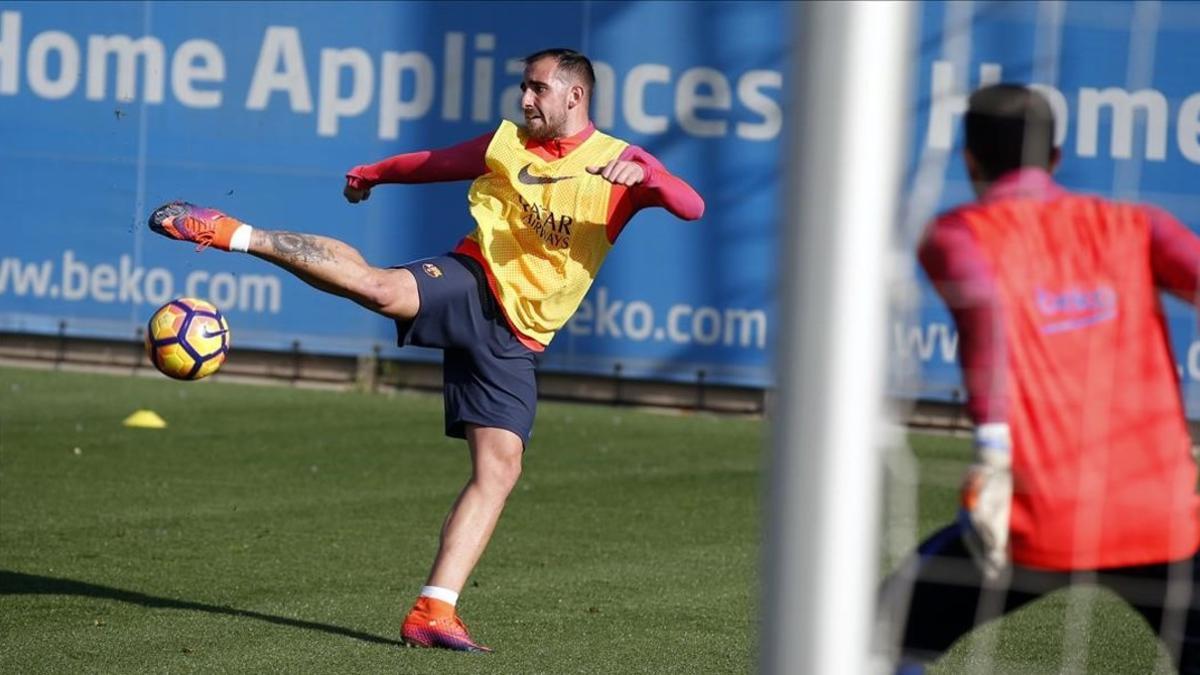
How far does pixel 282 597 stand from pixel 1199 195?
20.3ft

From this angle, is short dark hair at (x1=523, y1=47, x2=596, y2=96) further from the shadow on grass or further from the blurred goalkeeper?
the blurred goalkeeper

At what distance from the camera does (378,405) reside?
533 inches

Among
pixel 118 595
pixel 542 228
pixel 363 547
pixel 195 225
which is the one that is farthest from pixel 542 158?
pixel 363 547

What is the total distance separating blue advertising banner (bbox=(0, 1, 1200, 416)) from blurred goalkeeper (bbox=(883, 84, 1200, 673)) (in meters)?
9.19

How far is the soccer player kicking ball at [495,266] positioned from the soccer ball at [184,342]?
31.6 inches

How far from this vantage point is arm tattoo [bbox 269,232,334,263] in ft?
20.6

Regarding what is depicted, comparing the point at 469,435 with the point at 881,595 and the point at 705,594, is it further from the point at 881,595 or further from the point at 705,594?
the point at 881,595

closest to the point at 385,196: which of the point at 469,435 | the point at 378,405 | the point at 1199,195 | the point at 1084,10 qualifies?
the point at 378,405

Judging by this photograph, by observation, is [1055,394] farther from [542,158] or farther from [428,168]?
[428,168]

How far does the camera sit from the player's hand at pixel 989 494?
3775 mm

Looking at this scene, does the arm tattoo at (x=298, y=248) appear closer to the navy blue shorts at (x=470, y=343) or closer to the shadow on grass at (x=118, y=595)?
the navy blue shorts at (x=470, y=343)

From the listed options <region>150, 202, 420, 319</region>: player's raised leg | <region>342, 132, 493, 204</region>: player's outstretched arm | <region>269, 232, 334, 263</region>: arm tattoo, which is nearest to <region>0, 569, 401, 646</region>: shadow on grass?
<region>150, 202, 420, 319</region>: player's raised leg

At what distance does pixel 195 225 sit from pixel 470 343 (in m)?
0.95

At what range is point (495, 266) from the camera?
21.8ft
